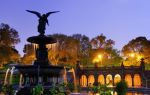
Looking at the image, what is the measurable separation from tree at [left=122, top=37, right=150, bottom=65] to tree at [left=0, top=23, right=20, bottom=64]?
28818 millimetres

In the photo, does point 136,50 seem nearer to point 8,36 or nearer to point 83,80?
point 83,80

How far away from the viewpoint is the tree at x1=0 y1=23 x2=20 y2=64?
7100 centimetres

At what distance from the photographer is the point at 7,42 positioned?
73.1 metres

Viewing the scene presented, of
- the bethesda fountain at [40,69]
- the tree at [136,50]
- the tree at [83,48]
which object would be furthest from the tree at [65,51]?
the bethesda fountain at [40,69]

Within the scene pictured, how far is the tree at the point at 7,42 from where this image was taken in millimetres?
71000

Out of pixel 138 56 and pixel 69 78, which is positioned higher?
pixel 138 56

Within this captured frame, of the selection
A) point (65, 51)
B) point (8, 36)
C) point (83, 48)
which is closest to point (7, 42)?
point (8, 36)

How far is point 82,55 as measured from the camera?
9550 centimetres

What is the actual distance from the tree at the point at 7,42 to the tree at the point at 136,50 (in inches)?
1135

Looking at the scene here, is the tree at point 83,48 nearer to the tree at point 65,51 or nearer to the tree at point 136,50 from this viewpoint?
the tree at point 65,51

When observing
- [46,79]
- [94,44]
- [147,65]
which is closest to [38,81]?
[46,79]

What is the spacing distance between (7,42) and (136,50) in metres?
32.0

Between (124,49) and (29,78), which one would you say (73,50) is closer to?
(124,49)

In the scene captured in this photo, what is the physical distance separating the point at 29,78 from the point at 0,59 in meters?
49.7
